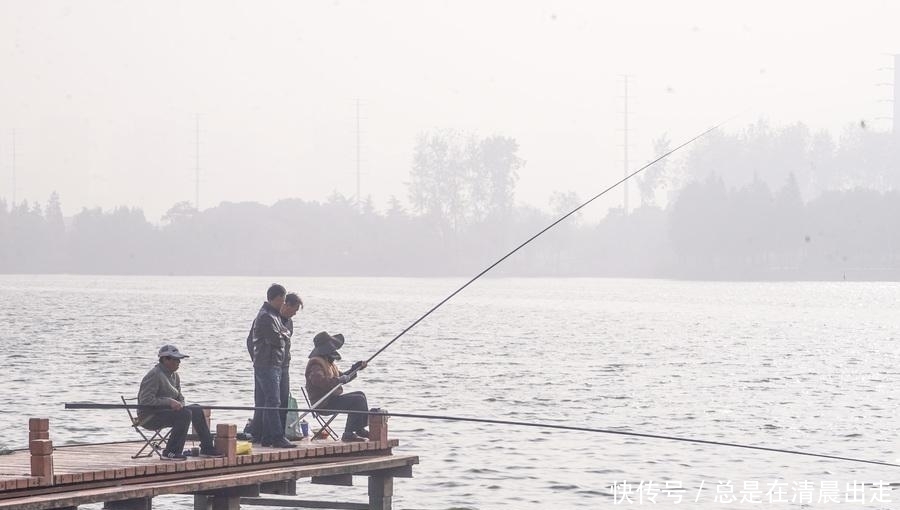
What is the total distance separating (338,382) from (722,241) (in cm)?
18201

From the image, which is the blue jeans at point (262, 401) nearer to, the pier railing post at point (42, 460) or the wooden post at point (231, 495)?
the wooden post at point (231, 495)

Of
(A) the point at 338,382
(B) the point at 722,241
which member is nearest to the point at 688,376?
(A) the point at 338,382

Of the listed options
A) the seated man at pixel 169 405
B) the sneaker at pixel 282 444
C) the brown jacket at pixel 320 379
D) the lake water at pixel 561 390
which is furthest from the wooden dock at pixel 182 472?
the lake water at pixel 561 390

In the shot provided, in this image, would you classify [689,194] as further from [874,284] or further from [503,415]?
[503,415]

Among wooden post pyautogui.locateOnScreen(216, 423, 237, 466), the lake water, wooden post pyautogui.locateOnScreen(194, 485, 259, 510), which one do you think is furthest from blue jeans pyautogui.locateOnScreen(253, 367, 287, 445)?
the lake water


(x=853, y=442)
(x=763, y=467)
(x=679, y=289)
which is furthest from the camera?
(x=679, y=289)

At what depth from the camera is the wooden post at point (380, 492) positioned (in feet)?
57.4

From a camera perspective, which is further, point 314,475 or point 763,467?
point 763,467

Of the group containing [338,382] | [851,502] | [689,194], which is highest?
[689,194]

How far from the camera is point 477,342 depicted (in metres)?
69.3

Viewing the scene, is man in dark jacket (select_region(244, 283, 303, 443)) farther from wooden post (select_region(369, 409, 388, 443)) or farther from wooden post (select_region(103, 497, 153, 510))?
wooden post (select_region(103, 497, 153, 510))

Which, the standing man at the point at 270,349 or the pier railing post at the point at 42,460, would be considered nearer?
the pier railing post at the point at 42,460

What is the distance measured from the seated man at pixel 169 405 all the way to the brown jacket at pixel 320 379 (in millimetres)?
1800

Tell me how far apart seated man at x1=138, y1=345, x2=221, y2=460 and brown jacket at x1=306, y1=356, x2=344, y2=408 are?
1.80 meters
